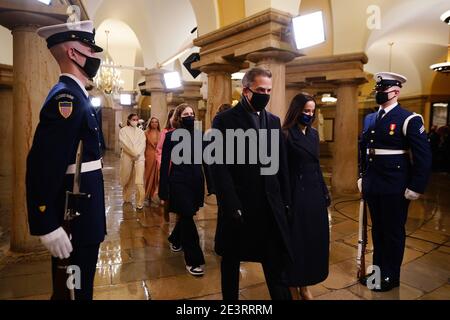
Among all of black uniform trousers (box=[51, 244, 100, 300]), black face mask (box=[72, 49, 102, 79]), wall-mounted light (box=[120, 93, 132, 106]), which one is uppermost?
Result: wall-mounted light (box=[120, 93, 132, 106])

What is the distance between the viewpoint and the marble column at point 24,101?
3.79 meters

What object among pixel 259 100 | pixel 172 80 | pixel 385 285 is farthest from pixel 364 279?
pixel 172 80

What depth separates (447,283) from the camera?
334cm

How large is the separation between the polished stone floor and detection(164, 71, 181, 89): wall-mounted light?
5.11 metres

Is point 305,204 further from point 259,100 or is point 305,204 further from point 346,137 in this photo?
point 346,137

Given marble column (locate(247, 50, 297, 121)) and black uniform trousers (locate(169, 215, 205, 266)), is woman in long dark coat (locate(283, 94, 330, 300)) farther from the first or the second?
marble column (locate(247, 50, 297, 121))

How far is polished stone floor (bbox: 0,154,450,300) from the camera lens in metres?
3.04

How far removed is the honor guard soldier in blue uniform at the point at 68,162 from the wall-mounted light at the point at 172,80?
7589 mm

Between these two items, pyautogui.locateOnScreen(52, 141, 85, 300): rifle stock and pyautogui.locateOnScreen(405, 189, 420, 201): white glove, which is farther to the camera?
pyautogui.locateOnScreen(405, 189, 420, 201): white glove

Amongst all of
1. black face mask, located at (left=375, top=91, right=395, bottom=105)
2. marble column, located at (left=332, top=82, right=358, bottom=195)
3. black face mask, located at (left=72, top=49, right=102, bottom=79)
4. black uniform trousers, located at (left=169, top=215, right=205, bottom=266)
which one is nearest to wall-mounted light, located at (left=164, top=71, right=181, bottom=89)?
marble column, located at (left=332, top=82, right=358, bottom=195)

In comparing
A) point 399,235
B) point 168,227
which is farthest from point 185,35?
point 399,235

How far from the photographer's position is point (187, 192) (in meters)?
3.51

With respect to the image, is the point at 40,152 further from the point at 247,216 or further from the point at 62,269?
the point at 247,216

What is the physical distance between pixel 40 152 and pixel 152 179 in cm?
505
